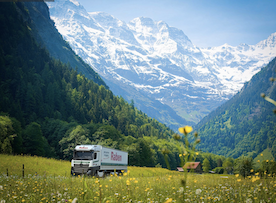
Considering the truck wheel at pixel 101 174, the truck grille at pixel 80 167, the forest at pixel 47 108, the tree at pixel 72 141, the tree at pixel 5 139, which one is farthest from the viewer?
the tree at pixel 72 141

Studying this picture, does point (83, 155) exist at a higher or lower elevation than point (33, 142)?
lower

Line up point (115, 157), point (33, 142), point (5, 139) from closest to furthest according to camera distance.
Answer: point (115, 157) → point (5, 139) → point (33, 142)

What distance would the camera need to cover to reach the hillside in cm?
8269

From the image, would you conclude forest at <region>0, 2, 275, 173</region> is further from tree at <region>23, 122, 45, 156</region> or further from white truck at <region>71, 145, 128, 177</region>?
white truck at <region>71, 145, 128, 177</region>

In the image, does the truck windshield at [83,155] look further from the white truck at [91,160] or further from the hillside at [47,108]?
the hillside at [47,108]

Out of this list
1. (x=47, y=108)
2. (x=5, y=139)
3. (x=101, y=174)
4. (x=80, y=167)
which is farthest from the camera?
(x=47, y=108)

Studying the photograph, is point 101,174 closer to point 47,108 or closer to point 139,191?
point 139,191

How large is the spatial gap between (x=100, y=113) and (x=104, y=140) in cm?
6168

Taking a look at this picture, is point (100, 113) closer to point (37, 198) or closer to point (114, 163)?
point (114, 163)

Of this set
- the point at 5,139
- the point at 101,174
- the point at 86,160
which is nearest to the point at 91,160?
the point at 86,160

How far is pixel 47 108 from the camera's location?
115 m

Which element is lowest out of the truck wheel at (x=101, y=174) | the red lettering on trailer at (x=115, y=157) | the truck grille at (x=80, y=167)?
the truck wheel at (x=101, y=174)

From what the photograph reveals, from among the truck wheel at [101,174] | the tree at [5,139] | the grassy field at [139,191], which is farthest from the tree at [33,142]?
the grassy field at [139,191]

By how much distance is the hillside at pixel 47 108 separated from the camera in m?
82.7
